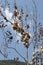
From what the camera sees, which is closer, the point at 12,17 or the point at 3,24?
the point at 12,17

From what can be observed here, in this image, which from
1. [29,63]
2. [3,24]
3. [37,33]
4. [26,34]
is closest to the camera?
[26,34]

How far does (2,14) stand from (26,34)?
0.32 meters

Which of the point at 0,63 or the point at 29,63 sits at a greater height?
the point at 29,63

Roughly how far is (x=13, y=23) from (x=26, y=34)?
17 cm

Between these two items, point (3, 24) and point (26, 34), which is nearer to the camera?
point (26, 34)

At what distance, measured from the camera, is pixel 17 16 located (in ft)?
7.41

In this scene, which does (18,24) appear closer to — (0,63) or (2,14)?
(2,14)

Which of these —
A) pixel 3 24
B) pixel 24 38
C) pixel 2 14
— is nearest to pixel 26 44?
pixel 24 38

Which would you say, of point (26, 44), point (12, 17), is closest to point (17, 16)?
point (12, 17)

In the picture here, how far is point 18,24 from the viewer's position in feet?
7.03

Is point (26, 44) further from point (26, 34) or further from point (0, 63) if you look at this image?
point (0, 63)

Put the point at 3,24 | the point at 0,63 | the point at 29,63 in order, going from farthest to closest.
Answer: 1. the point at 0,63
2. the point at 3,24
3. the point at 29,63

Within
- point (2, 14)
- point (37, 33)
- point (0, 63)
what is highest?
point (2, 14)

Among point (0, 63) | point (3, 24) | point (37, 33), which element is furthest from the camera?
point (0, 63)
